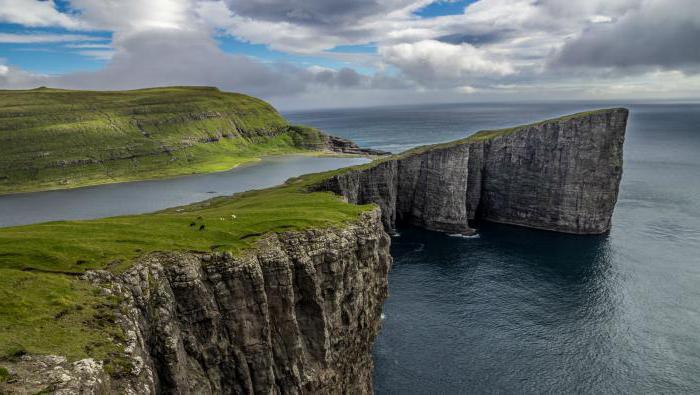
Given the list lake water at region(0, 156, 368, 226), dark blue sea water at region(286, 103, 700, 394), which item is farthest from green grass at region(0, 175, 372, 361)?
lake water at region(0, 156, 368, 226)

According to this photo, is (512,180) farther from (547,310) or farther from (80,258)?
(80,258)

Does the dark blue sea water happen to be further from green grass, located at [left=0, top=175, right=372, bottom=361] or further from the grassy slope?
the grassy slope

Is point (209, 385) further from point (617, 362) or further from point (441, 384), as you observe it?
point (617, 362)

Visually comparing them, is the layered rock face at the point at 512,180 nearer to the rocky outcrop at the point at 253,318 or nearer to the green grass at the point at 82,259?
the rocky outcrop at the point at 253,318

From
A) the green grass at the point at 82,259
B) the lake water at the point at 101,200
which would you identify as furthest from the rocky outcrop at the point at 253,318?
the lake water at the point at 101,200

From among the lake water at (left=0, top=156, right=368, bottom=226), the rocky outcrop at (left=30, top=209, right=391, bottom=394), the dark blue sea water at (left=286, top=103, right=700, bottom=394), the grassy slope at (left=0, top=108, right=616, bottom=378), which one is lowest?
the dark blue sea water at (left=286, top=103, right=700, bottom=394)
